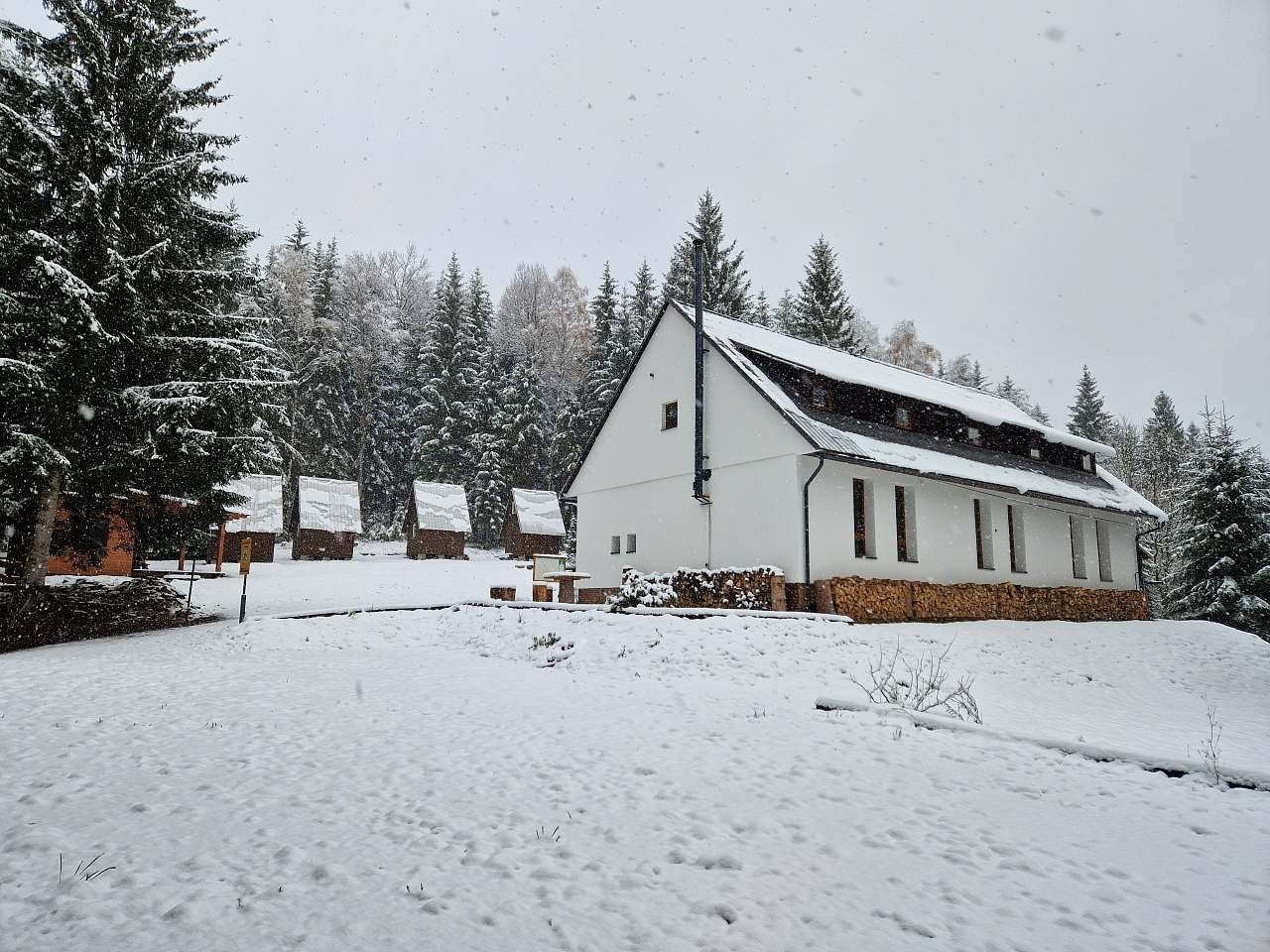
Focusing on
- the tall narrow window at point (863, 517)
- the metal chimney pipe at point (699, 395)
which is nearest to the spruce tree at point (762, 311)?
the metal chimney pipe at point (699, 395)

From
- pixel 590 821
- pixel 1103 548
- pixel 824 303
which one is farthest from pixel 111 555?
pixel 824 303

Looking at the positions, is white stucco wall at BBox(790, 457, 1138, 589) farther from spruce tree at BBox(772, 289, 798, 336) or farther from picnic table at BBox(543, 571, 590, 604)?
spruce tree at BBox(772, 289, 798, 336)

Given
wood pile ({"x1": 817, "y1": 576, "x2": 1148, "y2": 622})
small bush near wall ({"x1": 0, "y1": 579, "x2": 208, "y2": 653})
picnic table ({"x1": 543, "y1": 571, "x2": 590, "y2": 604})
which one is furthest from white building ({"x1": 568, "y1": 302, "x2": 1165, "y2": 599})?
small bush near wall ({"x1": 0, "y1": 579, "x2": 208, "y2": 653})

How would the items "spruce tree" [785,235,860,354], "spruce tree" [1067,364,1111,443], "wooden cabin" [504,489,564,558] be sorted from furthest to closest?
"spruce tree" [1067,364,1111,443], "wooden cabin" [504,489,564,558], "spruce tree" [785,235,860,354]

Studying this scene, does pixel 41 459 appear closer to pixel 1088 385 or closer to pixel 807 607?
pixel 807 607

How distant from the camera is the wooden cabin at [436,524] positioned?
42.3 meters

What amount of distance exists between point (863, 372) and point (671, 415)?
18.9 feet

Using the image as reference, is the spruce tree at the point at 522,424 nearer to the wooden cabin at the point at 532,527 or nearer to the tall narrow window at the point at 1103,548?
the wooden cabin at the point at 532,527

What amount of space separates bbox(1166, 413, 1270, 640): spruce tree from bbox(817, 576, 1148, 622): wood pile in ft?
14.6

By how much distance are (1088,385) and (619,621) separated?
2343 inches

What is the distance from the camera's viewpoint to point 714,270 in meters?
43.6

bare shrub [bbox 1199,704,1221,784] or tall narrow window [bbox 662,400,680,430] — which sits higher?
tall narrow window [bbox 662,400,680,430]

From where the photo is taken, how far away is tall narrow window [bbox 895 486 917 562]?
1883cm

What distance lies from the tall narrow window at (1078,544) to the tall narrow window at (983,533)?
4.89m
